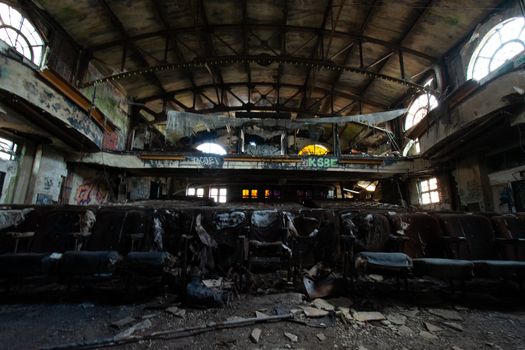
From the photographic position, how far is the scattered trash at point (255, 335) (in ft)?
6.03

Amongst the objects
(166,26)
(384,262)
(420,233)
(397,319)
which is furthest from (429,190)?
(166,26)

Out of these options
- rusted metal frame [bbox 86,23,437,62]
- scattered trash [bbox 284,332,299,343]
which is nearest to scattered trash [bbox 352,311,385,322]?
scattered trash [bbox 284,332,299,343]

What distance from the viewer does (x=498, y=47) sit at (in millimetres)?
6012

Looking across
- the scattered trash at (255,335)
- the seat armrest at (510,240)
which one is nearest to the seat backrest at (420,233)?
the seat armrest at (510,240)

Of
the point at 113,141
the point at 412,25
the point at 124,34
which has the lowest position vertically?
the point at 113,141

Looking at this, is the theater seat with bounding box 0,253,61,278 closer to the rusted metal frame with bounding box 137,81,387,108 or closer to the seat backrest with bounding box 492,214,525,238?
the seat backrest with bounding box 492,214,525,238

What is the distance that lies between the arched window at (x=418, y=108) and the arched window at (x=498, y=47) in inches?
60.3

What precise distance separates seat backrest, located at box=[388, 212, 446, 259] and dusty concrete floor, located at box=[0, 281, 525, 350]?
542 millimetres

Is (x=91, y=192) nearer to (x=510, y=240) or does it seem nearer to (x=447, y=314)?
(x=447, y=314)

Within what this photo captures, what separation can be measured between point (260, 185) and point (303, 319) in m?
9.08

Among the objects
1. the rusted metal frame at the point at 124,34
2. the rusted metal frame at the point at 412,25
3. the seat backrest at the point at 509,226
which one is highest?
the rusted metal frame at the point at 412,25

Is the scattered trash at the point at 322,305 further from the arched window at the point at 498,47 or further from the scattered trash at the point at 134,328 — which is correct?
the arched window at the point at 498,47

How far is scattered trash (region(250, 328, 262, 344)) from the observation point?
1.84 meters

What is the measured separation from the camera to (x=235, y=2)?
23.5 feet
